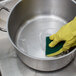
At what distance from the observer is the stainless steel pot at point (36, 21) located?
2.64 feet

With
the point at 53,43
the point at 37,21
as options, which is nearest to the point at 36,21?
the point at 37,21

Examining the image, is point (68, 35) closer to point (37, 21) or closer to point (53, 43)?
point (53, 43)

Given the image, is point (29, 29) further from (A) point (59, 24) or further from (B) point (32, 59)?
(B) point (32, 59)

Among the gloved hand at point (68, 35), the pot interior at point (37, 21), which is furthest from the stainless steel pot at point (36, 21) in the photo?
the gloved hand at point (68, 35)

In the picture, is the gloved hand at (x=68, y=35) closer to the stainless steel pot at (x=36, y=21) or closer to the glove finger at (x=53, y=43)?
the glove finger at (x=53, y=43)

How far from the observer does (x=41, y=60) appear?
0.60 m

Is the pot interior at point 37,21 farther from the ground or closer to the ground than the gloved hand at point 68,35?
closer to the ground

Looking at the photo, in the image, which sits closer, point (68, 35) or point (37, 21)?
point (68, 35)

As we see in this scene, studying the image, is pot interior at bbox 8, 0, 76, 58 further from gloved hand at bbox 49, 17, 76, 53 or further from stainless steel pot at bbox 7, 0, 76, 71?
gloved hand at bbox 49, 17, 76, 53

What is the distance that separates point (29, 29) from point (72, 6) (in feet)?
0.88

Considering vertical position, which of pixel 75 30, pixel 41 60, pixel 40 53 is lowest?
pixel 40 53

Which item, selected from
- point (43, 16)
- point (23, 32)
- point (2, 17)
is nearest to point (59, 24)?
point (43, 16)

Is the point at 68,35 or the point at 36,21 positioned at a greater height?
the point at 68,35

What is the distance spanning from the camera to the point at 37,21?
0.91 meters
